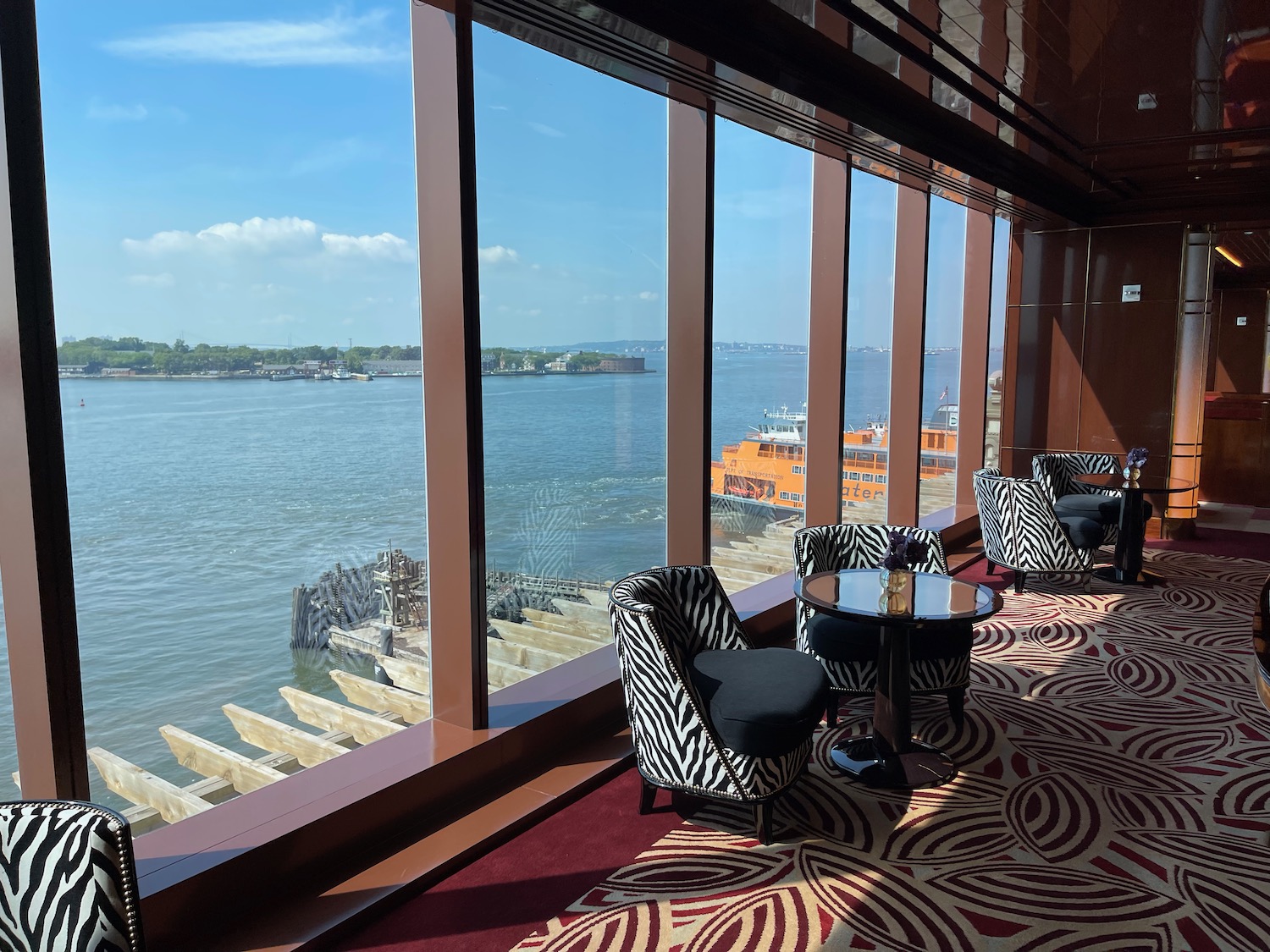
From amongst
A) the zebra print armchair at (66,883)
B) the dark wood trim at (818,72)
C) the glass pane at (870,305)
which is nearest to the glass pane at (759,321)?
the glass pane at (870,305)

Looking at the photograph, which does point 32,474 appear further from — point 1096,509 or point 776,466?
point 776,466

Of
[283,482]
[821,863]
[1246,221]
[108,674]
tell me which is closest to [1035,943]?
[821,863]

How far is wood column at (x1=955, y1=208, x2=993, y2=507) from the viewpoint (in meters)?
8.88

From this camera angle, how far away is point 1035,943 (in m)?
2.54

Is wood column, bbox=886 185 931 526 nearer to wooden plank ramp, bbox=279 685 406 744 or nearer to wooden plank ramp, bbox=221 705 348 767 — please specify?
wooden plank ramp, bbox=279 685 406 744

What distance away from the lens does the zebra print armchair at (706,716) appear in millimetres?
3045

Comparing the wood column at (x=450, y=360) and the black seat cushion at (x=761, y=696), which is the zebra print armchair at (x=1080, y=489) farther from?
the wood column at (x=450, y=360)

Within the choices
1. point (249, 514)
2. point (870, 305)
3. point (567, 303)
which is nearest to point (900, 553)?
point (249, 514)

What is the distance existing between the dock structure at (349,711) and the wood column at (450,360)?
0.64ft

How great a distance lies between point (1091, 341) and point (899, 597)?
685cm

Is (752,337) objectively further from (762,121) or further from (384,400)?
(762,121)

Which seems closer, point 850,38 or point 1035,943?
point 1035,943

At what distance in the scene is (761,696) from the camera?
10.4 ft

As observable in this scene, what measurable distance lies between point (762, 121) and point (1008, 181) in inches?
130
